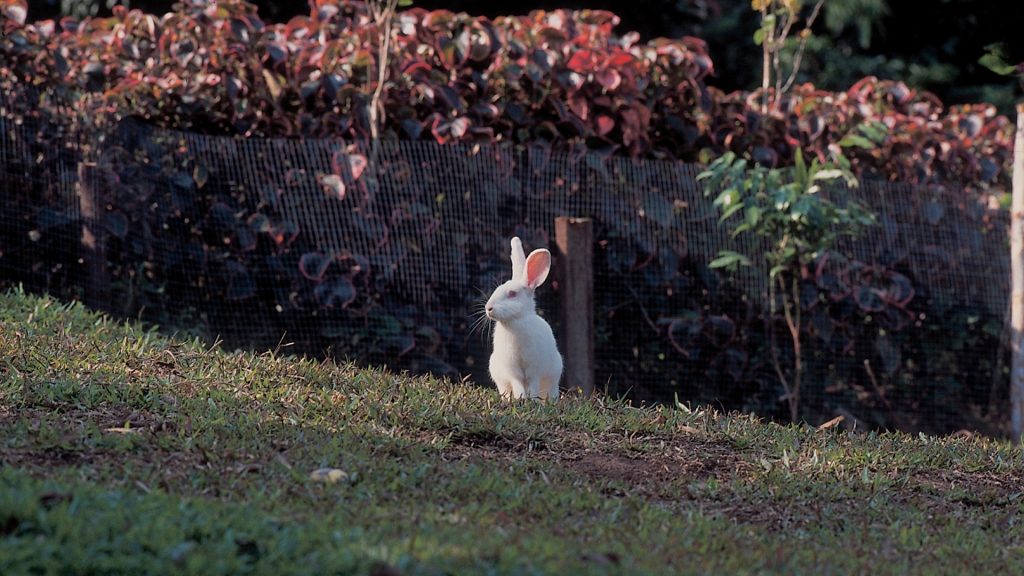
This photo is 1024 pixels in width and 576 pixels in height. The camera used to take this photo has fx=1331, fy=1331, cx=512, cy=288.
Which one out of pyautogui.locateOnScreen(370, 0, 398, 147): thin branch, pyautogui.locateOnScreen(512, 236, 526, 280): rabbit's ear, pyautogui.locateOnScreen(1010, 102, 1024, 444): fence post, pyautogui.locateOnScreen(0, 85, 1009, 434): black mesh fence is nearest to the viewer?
pyautogui.locateOnScreen(512, 236, 526, 280): rabbit's ear

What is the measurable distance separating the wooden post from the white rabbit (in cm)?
83

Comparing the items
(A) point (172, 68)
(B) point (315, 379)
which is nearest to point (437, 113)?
(A) point (172, 68)

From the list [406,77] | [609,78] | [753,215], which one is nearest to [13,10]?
[406,77]

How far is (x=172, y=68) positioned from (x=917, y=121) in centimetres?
486

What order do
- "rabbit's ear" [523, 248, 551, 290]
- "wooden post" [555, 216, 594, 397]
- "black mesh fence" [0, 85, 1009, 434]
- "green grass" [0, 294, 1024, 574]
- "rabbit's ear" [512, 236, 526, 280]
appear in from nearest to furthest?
"green grass" [0, 294, 1024, 574] < "rabbit's ear" [523, 248, 551, 290] < "rabbit's ear" [512, 236, 526, 280] < "wooden post" [555, 216, 594, 397] < "black mesh fence" [0, 85, 1009, 434]

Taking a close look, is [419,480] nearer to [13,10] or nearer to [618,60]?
[618,60]

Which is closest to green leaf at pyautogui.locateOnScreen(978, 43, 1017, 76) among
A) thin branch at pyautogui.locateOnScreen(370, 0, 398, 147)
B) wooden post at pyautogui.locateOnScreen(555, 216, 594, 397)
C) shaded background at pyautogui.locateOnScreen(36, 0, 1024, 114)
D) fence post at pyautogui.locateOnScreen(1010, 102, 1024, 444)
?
fence post at pyautogui.locateOnScreen(1010, 102, 1024, 444)

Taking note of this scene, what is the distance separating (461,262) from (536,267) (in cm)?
141

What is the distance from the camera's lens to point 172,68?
8070mm

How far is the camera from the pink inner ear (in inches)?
251

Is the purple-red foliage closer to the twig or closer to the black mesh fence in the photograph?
the black mesh fence

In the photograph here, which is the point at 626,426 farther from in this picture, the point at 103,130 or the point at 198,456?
the point at 103,130

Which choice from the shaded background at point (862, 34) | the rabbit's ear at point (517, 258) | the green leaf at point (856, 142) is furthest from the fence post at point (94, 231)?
the shaded background at point (862, 34)

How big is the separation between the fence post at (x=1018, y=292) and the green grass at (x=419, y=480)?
102cm
